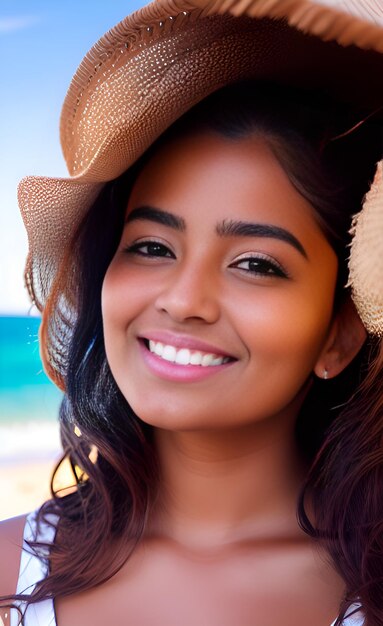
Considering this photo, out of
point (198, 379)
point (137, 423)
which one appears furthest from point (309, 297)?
point (137, 423)

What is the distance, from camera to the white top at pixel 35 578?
6.34 feet

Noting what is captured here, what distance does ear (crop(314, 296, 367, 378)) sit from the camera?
1.99m

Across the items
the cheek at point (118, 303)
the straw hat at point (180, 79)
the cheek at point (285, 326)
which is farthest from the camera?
the cheek at point (118, 303)

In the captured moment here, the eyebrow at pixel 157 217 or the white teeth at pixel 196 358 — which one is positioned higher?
the eyebrow at pixel 157 217

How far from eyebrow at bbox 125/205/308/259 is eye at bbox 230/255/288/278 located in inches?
2.0

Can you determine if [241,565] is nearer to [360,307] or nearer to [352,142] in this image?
[360,307]

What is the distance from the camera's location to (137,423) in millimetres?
2209

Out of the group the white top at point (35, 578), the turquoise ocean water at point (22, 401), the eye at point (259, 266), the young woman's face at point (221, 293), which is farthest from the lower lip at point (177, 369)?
the turquoise ocean water at point (22, 401)

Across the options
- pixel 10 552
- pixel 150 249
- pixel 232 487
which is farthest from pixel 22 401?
pixel 150 249

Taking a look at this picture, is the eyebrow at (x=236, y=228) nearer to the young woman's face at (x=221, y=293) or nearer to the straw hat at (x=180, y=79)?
the young woman's face at (x=221, y=293)

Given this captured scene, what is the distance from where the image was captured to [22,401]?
14.2 meters

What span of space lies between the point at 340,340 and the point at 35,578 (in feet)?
2.97

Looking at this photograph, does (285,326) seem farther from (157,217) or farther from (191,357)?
(157,217)

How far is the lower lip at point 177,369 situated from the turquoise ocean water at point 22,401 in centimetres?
530
